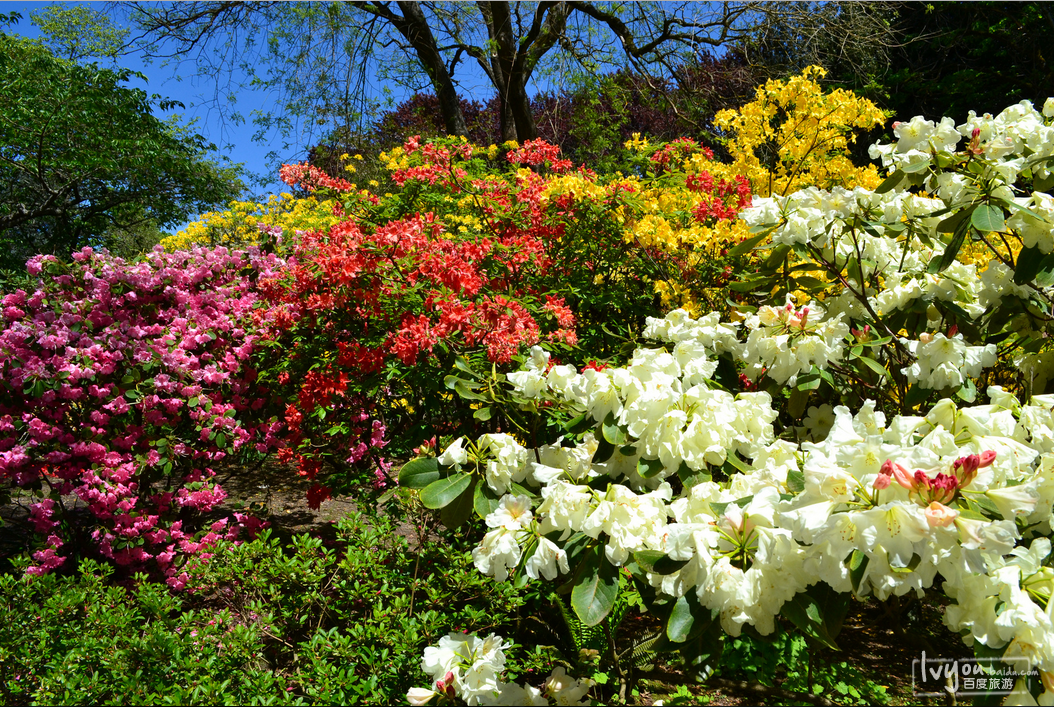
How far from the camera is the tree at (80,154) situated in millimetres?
9826

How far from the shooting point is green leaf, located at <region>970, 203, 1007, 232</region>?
1.82 m

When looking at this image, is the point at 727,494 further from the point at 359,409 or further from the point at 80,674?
the point at 359,409

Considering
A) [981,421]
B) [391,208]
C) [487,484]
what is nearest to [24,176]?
[391,208]

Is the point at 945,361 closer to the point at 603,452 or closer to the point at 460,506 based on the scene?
the point at 603,452

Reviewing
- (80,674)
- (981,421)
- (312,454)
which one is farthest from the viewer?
(312,454)

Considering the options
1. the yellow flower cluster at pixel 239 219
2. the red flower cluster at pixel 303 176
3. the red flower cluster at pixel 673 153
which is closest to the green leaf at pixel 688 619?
the red flower cluster at pixel 673 153

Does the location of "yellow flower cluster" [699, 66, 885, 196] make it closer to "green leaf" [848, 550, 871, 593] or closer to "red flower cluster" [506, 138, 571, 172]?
"red flower cluster" [506, 138, 571, 172]

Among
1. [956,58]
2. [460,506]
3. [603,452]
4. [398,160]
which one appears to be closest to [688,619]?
[603,452]

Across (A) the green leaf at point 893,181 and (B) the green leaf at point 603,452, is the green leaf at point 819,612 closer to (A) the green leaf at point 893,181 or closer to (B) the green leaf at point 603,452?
(B) the green leaf at point 603,452

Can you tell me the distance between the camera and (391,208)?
3723mm

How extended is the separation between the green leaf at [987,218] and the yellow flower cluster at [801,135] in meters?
1.52

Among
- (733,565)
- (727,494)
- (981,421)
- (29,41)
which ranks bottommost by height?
(733,565)

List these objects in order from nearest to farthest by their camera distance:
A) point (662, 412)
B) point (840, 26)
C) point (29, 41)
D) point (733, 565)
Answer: point (733, 565)
point (662, 412)
point (840, 26)
point (29, 41)

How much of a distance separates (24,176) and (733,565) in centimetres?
1507
